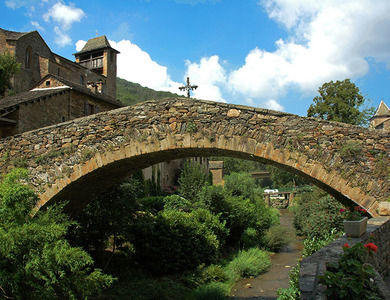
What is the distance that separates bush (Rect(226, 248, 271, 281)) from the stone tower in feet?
92.8

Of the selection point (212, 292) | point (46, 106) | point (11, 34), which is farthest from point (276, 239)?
point (11, 34)

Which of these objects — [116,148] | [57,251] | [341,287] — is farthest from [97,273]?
[341,287]

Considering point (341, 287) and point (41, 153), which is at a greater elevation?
point (41, 153)

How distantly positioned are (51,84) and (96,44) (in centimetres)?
2347

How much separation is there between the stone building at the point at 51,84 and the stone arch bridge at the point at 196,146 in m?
5.28

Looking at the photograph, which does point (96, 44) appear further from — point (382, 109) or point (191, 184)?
point (382, 109)

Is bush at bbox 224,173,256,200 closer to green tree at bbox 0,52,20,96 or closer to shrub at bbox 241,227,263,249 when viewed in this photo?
shrub at bbox 241,227,263,249

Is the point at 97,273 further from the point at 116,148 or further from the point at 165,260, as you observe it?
the point at 165,260

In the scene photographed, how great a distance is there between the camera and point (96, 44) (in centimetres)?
3881

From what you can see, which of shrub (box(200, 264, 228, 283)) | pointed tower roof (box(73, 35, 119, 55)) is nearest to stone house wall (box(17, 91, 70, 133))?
shrub (box(200, 264, 228, 283))

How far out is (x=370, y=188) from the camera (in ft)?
19.9

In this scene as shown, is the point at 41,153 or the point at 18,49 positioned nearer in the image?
the point at 41,153

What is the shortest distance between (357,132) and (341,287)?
4.41 m

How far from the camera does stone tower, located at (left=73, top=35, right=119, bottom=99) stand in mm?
37406
